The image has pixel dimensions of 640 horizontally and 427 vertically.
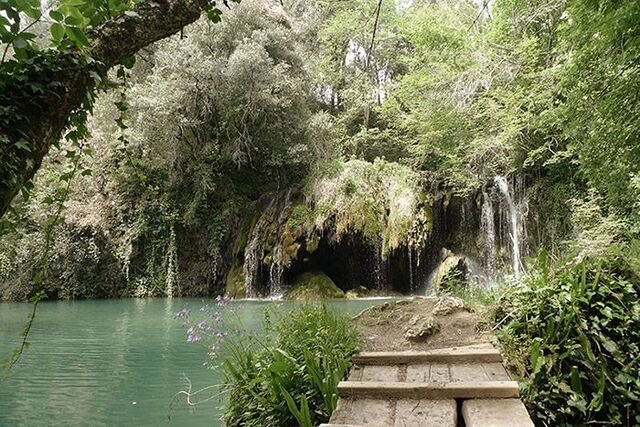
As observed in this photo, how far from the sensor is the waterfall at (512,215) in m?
13.9

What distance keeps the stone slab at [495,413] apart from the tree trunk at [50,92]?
2.08 m

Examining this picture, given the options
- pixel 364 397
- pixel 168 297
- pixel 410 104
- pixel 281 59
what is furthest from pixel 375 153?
pixel 364 397

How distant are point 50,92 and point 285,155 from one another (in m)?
16.1

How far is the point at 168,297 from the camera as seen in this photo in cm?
1667

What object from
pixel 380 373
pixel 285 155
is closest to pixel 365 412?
pixel 380 373

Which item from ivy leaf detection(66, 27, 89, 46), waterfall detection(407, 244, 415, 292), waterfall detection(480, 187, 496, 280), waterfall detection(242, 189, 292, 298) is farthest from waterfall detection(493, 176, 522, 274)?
ivy leaf detection(66, 27, 89, 46)

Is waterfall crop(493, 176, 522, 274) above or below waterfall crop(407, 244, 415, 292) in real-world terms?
above

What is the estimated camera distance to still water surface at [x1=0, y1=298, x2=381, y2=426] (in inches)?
170

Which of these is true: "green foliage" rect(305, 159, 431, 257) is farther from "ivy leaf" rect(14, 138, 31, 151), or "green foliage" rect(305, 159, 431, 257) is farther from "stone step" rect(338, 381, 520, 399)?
"ivy leaf" rect(14, 138, 31, 151)

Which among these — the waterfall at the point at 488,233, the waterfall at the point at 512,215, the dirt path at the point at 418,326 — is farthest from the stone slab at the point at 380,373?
the waterfall at the point at 488,233

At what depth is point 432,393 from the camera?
254cm

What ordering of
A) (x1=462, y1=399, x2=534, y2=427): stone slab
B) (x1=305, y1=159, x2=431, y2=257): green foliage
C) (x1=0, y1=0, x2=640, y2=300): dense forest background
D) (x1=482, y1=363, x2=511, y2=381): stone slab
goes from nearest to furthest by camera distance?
(x1=462, y1=399, x2=534, y2=427): stone slab → (x1=482, y1=363, x2=511, y2=381): stone slab → (x1=0, y1=0, x2=640, y2=300): dense forest background → (x1=305, y1=159, x2=431, y2=257): green foliage

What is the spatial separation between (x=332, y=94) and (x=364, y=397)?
21.9m

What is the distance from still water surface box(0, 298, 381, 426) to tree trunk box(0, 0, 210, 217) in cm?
268
